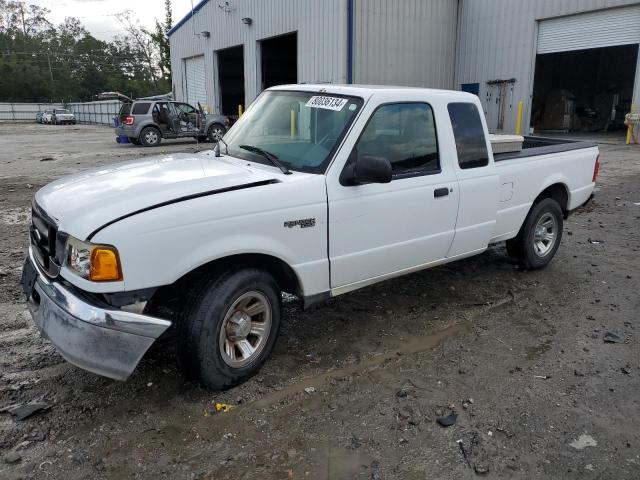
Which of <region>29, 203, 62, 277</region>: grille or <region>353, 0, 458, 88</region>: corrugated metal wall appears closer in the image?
<region>29, 203, 62, 277</region>: grille

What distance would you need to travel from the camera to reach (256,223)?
325 centimetres

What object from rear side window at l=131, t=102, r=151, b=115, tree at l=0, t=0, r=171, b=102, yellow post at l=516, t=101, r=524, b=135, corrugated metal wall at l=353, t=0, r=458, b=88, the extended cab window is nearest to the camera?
the extended cab window

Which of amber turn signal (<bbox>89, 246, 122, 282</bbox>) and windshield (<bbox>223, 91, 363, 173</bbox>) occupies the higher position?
windshield (<bbox>223, 91, 363, 173</bbox>)

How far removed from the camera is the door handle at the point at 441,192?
4227 mm

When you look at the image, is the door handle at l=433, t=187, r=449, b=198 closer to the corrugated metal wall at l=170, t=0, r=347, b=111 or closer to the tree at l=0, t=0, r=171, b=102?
the corrugated metal wall at l=170, t=0, r=347, b=111

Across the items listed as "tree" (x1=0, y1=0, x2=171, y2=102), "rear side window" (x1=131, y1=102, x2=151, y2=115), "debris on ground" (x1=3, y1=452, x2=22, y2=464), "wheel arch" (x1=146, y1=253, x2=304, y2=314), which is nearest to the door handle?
"wheel arch" (x1=146, y1=253, x2=304, y2=314)

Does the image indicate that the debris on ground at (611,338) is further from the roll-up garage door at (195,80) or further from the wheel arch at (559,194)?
the roll-up garage door at (195,80)

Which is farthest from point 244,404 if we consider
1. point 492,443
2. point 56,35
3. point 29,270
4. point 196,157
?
point 56,35

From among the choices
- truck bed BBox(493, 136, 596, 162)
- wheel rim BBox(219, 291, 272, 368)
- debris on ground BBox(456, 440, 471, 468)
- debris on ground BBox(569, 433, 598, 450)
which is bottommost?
debris on ground BBox(569, 433, 598, 450)

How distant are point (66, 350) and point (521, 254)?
4.62m

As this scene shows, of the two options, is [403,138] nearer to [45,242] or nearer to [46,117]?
[45,242]

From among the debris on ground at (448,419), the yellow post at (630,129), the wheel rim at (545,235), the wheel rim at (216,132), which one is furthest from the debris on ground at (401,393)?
the wheel rim at (216,132)

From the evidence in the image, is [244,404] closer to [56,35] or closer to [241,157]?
[241,157]

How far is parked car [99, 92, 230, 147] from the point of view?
21.3 meters
